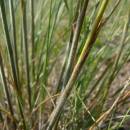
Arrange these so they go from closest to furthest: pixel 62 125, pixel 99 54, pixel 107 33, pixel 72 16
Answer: pixel 72 16
pixel 62 125
pixel 99 54
pixel 107 33

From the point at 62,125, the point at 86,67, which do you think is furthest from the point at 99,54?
the point at 62,125

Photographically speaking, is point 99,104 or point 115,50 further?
point 115,50

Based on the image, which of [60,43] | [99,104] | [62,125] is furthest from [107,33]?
[62,125]

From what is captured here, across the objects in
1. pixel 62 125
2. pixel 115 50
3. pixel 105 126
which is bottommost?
pixel 105 126

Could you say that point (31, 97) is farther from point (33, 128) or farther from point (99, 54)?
point (99, 54)

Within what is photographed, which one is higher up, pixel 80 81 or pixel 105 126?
pixel 80 81

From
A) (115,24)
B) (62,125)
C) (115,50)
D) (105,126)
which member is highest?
(115,24)

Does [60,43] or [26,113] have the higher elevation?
[60,43]

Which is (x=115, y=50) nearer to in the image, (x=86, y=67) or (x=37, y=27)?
(x=86, y=67)

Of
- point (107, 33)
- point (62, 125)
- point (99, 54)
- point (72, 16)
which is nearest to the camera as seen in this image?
point (72, 16)
